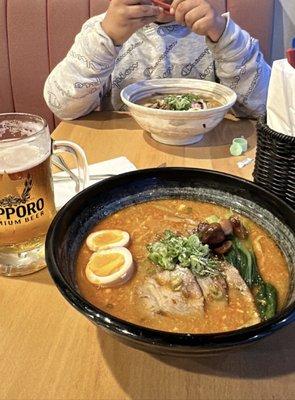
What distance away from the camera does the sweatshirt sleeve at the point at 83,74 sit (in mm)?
1612

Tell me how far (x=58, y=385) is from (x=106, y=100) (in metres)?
1.49

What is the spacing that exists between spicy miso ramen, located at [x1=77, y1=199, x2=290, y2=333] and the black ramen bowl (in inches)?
1.0

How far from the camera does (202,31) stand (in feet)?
5.28

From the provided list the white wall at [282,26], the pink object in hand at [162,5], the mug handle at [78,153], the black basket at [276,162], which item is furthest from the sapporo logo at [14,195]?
the white wall at [282,26]

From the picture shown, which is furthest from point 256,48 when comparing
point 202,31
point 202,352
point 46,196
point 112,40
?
point 202,352

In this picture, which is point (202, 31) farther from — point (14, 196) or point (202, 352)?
point (202, 352)

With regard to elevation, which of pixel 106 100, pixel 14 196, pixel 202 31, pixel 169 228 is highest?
pixel 202 31

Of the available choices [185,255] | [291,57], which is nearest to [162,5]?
[291,57]

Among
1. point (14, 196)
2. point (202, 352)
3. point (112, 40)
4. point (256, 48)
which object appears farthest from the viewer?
point (256, 48)

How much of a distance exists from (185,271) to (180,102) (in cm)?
82

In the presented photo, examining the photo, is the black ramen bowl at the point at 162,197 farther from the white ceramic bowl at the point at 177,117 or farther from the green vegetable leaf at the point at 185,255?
the white ceramic bowl at the point at 177,117

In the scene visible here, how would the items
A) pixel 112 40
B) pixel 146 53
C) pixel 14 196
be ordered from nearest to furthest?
pixel 14 196 → pixel 112 40 → pixel 146 53

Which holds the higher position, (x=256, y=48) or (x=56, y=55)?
(x=256, y=48)

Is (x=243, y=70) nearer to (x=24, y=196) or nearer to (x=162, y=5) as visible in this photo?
(x=162, y=5)
